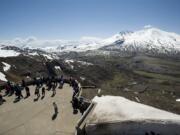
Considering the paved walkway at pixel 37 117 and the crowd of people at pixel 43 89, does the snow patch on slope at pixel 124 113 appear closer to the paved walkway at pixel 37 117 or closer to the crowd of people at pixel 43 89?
the paved walkway at pixel 37 117

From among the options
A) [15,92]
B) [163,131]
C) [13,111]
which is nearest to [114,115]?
[163,131]

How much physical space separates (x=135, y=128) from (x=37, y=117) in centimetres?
1092

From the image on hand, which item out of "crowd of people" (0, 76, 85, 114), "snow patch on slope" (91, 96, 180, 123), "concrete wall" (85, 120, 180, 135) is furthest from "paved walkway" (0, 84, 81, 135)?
"snow patch on slope" (91, 96, 180, 123)

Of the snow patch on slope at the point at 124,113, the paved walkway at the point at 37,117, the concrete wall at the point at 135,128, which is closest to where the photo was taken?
the concrete wall at the point at 135,128

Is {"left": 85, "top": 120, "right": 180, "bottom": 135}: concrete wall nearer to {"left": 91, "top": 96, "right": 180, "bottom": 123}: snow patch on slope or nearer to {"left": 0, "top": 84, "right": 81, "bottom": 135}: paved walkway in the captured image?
{"left": 91, "top": 96, "right": 180, "bottom": 123}: snow patch on slope

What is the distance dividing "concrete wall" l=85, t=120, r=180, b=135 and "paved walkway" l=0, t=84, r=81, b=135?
2.47 metres

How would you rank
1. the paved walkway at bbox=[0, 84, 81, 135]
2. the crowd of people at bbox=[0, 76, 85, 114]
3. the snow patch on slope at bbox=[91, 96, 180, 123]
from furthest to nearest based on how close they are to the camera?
1. the crowd of people at bbox=[0, 76, 85, 114]
2. the paved walkway at bbox=[0, 84, 81, 135]
3. the snow patch on slope at bbox=[91, 96, 180, 123]

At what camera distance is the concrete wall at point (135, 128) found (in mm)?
20625

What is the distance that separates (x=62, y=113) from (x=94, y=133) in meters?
6.16

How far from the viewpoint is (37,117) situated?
26.1 metres

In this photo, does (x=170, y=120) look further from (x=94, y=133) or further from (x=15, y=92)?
(x=15, y=92)

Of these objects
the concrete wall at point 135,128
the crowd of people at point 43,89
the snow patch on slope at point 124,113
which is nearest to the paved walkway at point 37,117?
the crowd of people at point 43,89

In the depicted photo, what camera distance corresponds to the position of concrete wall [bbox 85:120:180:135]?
20.6 metres

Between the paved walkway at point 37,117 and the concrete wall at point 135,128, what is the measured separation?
97.3 inches
